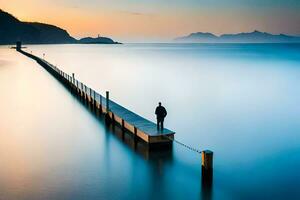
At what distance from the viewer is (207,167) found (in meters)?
12.2

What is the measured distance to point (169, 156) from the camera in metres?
15.4

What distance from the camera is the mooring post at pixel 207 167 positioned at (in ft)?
38.3

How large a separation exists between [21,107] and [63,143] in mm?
12159

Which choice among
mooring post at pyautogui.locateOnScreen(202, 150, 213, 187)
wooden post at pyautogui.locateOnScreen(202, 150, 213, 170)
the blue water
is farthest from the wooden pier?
wooden post at pyautogui.locateOnScreen(202, 150, 213, 170)

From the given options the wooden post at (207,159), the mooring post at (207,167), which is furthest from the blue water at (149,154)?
the wooden post at (207,159)

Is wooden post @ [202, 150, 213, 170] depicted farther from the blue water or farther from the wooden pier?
the wooden pier

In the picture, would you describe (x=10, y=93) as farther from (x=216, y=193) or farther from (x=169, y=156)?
(x=216, y=193)

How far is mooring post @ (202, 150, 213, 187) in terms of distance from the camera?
11688 mm

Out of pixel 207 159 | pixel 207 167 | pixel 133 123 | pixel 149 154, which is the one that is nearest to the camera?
pixel 207 159

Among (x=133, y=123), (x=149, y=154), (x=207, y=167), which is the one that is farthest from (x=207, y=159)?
(x=133, y=123)

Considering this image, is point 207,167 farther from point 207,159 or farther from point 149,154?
point 149,154

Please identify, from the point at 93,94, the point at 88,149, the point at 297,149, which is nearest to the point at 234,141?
the point at 297,149

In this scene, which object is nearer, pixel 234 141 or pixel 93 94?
pixel 234 141

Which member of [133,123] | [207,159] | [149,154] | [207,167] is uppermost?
[133,123]
